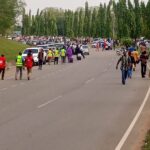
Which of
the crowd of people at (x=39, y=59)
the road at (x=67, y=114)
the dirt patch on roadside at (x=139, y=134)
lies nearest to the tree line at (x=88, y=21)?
the crowd of people at (x=39, y=59)

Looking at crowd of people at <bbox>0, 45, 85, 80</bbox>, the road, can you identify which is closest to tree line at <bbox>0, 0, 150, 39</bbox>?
crowd of people at <bbox>0, 45, 85, 80</bbox>

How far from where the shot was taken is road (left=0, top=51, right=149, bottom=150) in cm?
1304

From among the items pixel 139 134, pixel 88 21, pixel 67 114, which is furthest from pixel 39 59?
pixel 88 21

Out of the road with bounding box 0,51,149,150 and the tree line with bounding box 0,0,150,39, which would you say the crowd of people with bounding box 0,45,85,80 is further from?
the tree line with bounding box 0,0,150,39

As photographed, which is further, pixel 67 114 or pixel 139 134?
pixel 67 114

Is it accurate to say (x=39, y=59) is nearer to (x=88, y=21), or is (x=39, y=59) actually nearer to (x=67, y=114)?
(x=67, y=114)

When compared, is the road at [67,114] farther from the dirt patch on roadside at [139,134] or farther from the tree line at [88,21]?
the tree line at [88,21]

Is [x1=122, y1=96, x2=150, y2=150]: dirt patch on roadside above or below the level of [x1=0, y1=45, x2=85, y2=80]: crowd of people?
above

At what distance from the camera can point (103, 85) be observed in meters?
A: 29.3

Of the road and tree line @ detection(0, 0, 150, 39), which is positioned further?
tree line @ detection(0, 0, 150, 39)

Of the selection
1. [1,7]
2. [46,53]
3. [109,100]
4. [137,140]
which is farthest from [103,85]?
[1,7]

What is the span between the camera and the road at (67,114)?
514 inches

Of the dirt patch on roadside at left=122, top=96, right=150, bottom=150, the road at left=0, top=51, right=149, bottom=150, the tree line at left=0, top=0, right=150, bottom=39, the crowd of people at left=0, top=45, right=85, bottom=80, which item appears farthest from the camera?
the tree line at left=0, top=0, right=150, bottom=39

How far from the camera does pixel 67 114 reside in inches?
704
